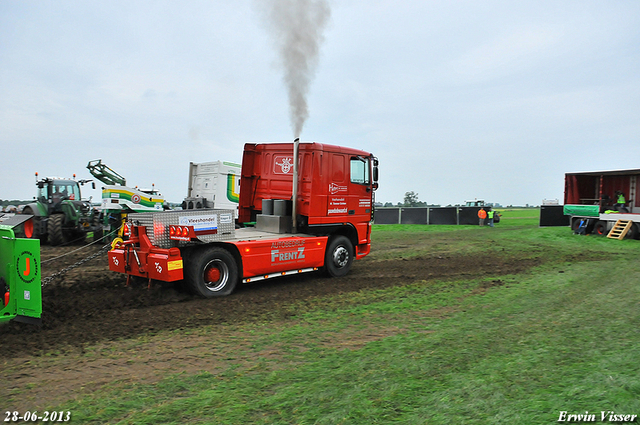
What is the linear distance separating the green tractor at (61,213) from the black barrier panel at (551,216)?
1004 inches

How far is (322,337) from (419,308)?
2122 mm

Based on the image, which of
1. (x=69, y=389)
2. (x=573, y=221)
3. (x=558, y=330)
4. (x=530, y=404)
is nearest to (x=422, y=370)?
(x=530, y=404)

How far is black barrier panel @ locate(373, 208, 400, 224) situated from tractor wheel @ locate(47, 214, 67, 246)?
2101cm

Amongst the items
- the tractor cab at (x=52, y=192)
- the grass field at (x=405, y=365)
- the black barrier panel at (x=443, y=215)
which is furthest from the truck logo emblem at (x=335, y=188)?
the black barrier panel at (x=443, y=215)

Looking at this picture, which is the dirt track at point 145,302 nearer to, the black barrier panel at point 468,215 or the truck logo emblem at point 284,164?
the truck logo emblem at point 284,164

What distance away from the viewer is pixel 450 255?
13969 millimetres

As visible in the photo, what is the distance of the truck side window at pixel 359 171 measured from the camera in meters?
9.86

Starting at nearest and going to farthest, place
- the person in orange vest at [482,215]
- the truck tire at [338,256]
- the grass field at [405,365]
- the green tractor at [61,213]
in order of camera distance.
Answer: the grass field at [405,365] < the truck tire at [338,256] < the green tractor at [61,213] < the person in orange vest at [482,215]

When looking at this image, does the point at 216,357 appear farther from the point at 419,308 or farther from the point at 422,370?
the point at 419,308

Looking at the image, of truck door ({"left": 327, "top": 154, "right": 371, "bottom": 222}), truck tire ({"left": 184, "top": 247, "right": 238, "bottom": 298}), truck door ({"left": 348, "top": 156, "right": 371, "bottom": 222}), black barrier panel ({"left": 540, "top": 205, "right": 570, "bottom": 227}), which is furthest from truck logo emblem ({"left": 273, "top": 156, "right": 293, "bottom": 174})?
black barrier panel ({"left": 540, "top": 205, "right": 570, "bottom": 227})

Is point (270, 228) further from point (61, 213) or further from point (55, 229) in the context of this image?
point (61, 213)

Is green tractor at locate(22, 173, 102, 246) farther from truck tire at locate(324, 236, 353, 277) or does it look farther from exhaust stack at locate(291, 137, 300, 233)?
truck tire at locate(324, 236, 353, 277)

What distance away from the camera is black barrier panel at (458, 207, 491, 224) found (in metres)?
28.7

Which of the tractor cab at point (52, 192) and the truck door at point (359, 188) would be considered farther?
the tractor cab at point (52, 192)
